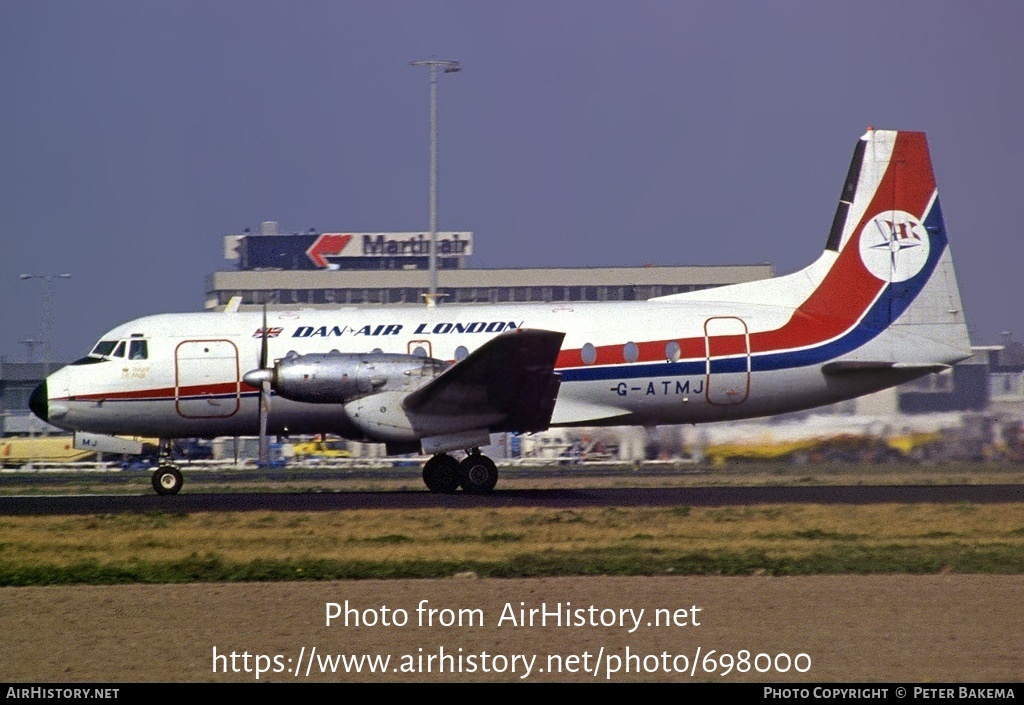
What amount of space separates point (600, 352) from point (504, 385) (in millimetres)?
2265

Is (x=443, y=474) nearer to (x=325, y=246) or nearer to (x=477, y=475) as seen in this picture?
(x=477, y=475)

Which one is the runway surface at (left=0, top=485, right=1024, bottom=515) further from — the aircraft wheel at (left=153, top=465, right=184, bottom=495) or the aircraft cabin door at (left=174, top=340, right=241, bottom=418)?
the aircraft cabin door at (left=174, top=340, right=241, bottom=418)

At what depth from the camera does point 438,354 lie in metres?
23.4

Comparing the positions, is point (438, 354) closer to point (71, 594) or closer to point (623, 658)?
point (71, 594)

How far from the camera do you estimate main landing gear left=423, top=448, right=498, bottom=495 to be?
22906 millimetres

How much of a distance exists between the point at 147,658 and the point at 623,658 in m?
4.06

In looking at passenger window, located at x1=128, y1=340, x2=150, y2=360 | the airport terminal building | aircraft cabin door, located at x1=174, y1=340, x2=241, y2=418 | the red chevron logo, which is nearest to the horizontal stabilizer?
aircraft cabin door, located at x1=174, y1=340, x2=241, y2=418

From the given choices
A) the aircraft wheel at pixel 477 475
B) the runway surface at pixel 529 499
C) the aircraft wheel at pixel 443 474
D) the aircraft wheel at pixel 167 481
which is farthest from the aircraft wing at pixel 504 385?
the aircraft wheel at pixel 167 481

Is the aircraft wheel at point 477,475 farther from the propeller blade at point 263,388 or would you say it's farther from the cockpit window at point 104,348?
the cockpit window at point 104,348

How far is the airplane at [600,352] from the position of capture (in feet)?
75.0

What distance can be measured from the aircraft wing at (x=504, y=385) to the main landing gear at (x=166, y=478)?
540cm

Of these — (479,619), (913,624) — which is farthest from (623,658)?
(913,624)

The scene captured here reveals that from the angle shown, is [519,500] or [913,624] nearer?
[913,624]

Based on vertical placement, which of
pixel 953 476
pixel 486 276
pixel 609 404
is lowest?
pixel 953 476
